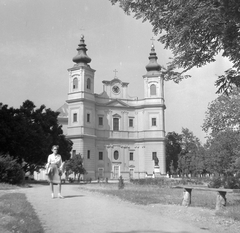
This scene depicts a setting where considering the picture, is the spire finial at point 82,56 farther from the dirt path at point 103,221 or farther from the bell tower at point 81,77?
the dirt path at point 103,221

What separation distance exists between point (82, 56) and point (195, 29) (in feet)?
181

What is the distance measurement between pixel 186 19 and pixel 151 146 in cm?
5652

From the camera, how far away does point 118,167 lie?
207 feet

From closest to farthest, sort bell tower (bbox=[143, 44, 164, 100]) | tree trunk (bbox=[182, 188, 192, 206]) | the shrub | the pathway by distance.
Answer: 1. the pathway
2. tree trunk (bbox=[182, 188, 192, 206])
3. the shrub
4. bell tower (bbox=[143, 44, 164, 100])

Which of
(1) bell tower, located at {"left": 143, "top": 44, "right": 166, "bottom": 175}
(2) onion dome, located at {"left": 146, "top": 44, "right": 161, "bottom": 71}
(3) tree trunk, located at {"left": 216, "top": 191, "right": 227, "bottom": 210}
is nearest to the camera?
(3) tree trunk, located at {"left": 216, "top": 191, "right": 227, "bottom": 210}

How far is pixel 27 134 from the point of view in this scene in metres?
29.3

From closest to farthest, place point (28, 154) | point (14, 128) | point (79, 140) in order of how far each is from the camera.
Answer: point (14, 128), point (28, 154), point (79, 140)

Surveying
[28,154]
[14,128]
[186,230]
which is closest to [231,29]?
[186,230]

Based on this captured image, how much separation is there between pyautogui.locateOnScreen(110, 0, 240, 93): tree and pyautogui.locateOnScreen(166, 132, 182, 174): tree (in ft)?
235

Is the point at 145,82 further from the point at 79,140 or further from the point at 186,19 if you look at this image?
Answer: the point at 186,19

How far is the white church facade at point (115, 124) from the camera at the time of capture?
197 feet

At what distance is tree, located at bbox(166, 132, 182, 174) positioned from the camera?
82319 millimetres

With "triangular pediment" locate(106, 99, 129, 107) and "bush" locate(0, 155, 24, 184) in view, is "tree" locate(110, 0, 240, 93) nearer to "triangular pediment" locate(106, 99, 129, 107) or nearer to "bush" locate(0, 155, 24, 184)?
"bush" locate(0, 155, 24, 184)

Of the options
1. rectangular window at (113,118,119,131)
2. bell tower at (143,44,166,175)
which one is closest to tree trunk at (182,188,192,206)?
bell tower at (143,44,166,175)
